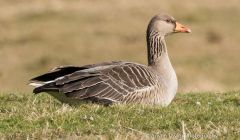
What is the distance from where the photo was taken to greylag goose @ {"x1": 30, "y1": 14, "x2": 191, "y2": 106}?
30.8ft

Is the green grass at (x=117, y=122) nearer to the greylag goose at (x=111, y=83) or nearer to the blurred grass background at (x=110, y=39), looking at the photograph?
the greylag goose at (x=111, y=83)

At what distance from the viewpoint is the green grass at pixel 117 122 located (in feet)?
23.8

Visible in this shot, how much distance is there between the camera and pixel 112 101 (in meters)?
9.67

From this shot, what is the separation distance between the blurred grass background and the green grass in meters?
11.0

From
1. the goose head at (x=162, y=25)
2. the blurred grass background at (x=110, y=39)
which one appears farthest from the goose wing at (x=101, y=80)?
the blurred grass background at (x=110, y=39)

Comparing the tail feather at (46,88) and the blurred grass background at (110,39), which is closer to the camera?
the tail feather at (46,88)

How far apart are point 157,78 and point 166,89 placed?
0.72 ft

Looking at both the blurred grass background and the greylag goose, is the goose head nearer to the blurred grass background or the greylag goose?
the greylag goose

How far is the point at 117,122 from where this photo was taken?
797 centimetres

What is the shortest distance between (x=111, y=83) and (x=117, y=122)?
6.17 feet

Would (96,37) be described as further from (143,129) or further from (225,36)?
(143,129)

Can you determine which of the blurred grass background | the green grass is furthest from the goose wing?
the blurred grass background

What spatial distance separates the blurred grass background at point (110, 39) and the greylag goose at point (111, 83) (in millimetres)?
9457

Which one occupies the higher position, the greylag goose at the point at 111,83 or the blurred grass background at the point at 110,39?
the greylag goose at the point at 111,83
